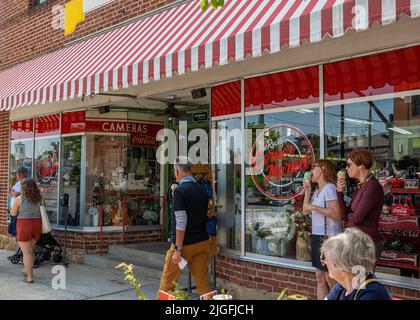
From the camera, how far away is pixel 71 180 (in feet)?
32.2

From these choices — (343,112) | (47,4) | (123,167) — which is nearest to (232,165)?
(343,112)

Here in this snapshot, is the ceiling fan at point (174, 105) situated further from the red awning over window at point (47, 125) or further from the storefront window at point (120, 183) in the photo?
the red awning over window at point (47, 125)

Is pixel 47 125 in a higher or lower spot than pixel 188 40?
lower

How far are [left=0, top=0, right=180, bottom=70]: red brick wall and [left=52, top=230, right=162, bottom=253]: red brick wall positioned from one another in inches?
158

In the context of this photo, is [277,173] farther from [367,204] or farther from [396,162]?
[367,204]

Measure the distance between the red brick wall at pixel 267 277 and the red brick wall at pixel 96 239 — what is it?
10.6 feet

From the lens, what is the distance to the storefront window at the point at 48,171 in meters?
10.1

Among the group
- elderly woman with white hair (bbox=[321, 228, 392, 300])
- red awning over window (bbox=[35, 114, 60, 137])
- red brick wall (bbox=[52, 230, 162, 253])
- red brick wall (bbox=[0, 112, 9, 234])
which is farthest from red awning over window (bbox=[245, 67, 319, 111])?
red brick wall (bbox=[0, 112, 9, 234])

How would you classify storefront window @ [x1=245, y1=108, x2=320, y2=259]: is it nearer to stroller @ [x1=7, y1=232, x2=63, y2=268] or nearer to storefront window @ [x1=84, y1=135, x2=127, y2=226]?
storefront window @ [x1=84, y1=135, x2=127, y2=226]

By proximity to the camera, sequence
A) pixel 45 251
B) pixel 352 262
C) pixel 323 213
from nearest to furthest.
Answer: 1. pixel 352 262
2. pixel 323 213
3. pixel 45 251

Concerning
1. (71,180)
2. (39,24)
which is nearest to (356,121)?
(71,180)

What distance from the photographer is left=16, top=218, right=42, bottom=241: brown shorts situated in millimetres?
7391

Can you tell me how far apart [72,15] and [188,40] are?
4908 millimetres

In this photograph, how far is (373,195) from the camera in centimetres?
432
